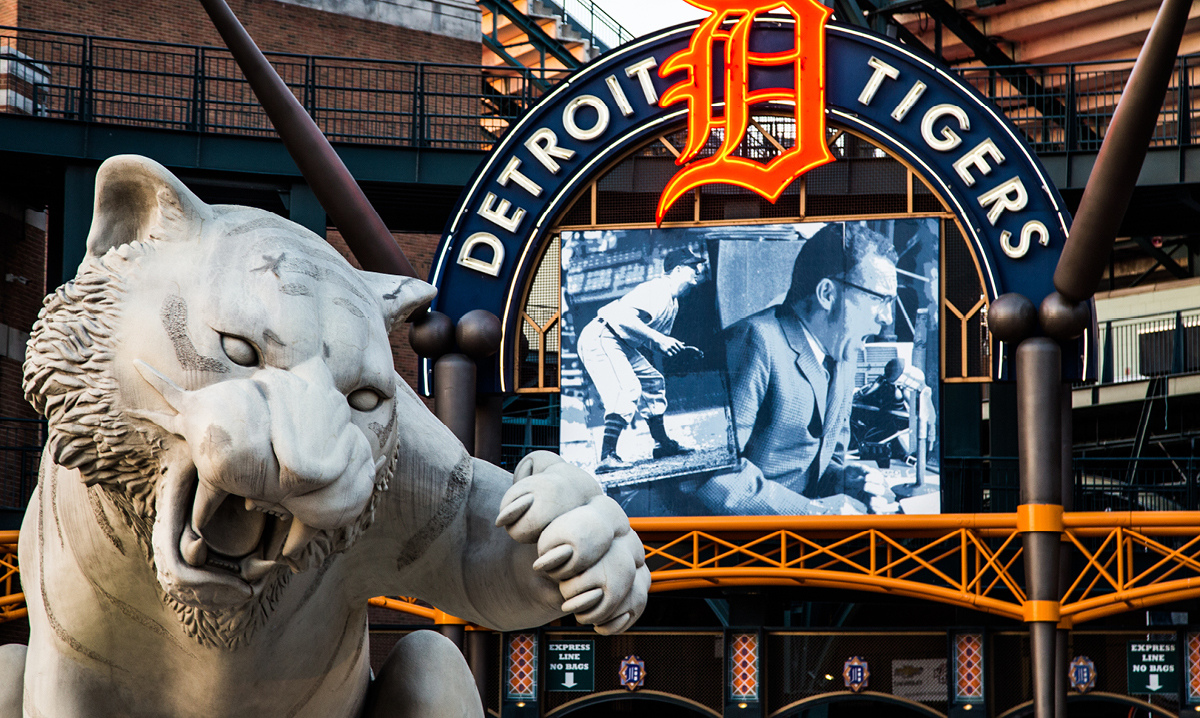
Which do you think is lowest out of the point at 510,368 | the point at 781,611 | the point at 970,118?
the point at 781,611

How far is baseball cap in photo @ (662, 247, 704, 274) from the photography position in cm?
1747

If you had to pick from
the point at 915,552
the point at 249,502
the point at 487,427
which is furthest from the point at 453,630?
the point at 249,502

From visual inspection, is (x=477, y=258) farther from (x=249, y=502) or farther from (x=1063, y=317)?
(x=249, y=502)

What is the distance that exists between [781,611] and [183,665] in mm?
20625

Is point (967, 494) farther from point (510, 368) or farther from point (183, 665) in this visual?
point (183, 665)

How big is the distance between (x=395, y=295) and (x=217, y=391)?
0.56 metres

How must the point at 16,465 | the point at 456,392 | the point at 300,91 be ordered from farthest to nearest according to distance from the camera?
the point at 300,91 → the point at 16,465 → the point at 456,392

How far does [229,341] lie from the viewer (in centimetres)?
270

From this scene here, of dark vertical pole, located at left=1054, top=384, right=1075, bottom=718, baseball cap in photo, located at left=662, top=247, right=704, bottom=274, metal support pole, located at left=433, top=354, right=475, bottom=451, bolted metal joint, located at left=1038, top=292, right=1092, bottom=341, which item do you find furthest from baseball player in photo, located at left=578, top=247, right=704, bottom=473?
dark vertical pole, located at left=1054, top=384, right=1075, bottom=718

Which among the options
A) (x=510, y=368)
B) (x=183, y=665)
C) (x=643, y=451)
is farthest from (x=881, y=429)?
(x=183, y=665)

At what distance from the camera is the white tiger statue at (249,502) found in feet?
8.73

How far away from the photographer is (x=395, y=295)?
308 centimetres

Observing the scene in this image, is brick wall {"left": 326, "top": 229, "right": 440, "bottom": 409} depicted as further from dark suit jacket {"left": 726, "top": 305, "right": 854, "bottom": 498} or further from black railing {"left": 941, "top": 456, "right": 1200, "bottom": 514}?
dark suit jacket {"left": 726, "top": 305, "right": 854, "bottom": 498}

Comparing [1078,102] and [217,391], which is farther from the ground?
[1078,102]
